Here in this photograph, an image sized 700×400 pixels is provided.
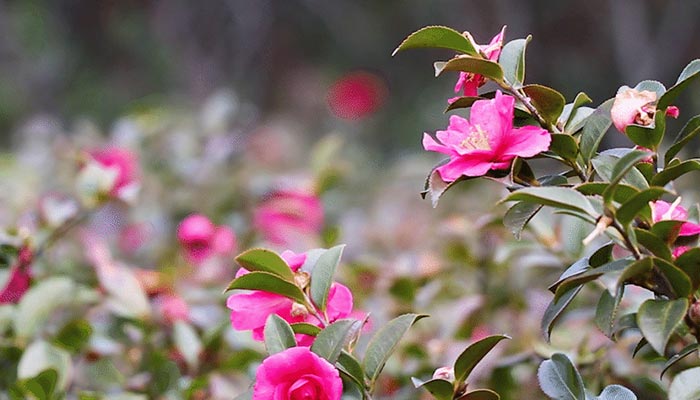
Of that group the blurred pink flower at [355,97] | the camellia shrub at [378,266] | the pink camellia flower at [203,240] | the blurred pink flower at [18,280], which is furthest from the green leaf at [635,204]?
the blurred pink flower at [355,97]

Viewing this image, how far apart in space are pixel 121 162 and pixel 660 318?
1.35m

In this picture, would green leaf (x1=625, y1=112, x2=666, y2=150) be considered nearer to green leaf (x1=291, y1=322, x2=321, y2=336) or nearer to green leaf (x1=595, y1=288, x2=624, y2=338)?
green leaf (x1=595, y1=288, x2=624, y2=338)

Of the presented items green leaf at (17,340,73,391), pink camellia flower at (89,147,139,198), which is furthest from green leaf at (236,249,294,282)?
pink camellia flower at (89,147,139,198)

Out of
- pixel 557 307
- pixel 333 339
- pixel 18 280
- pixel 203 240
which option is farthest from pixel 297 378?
pixel 203 240

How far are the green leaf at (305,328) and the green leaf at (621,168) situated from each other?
24cm

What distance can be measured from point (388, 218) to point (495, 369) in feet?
3.91

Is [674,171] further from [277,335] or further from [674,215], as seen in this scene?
[277,335]

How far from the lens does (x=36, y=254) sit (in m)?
1.14

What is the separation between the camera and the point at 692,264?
2.08ft

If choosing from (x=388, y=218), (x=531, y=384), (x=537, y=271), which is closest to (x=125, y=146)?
(x=388, y=218)

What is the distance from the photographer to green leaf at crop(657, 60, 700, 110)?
65 cm

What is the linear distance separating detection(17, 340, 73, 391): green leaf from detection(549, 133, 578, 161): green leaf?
1.88ft

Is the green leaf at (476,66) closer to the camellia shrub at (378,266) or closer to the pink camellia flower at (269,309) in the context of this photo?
the camellia shrub at (378,266)

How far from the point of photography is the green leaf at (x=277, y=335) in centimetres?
66
